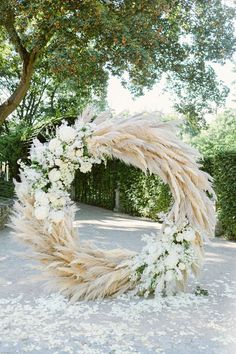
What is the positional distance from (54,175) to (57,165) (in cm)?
12

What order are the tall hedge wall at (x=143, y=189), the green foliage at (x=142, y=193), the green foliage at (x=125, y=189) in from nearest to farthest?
the tall hedge wall at (x=143, y=189), the green foliage at (x=142, y=193), the green foliage at (x=125, y=189)

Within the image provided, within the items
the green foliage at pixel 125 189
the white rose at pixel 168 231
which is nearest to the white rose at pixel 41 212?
the white rose at pixel 168 231

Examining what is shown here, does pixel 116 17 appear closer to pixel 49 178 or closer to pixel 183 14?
pixel 183 14

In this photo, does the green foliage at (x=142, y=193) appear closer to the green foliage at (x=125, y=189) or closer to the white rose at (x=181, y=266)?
the green foliage at (x=125, y=189)

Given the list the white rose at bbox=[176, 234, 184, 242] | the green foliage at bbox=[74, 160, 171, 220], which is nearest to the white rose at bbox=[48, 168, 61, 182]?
the white rose at bbox=[176, 234, 184, 242]

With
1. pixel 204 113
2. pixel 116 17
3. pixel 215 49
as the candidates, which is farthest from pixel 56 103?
pixel 116 17

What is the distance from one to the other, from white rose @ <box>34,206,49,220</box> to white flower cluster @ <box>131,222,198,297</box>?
115 centimetres

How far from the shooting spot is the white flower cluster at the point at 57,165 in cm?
489

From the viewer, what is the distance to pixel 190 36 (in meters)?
13.8

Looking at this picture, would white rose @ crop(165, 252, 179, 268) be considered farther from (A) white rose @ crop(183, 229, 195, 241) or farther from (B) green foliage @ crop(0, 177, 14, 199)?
(B) green foliage @ crop(0, 177, 14, 199)

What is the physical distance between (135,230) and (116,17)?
16.4 ft

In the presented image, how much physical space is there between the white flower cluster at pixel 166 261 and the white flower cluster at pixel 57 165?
1.07 meters

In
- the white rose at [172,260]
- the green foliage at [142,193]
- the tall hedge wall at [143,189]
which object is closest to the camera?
the white rose at [172,260]

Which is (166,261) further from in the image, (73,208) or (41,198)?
(41,198)
